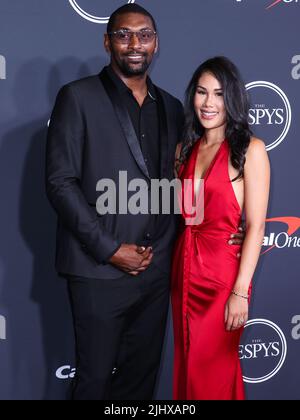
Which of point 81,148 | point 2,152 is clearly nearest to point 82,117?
point 81,148

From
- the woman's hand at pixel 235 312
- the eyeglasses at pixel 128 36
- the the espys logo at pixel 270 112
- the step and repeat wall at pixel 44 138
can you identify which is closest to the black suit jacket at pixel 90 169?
the eyeglasses at pixel 128 36

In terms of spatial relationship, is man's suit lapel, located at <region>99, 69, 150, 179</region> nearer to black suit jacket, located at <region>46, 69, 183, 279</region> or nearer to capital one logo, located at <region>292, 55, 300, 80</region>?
black suit jacket, located at <region>46, 69, 183, 279</region>

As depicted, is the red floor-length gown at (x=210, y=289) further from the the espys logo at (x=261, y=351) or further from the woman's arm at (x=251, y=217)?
the the espys logo at (x=261, y=351)

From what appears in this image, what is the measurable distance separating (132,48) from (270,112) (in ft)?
3.28

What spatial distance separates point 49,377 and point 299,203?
59.3 inches

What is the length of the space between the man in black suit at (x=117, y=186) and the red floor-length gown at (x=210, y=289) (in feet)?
0.40

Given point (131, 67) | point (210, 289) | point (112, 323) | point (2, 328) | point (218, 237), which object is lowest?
point (2, 328)

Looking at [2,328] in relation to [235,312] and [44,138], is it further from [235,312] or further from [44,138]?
[235,312]

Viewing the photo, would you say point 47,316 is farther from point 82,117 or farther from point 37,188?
point 82,117

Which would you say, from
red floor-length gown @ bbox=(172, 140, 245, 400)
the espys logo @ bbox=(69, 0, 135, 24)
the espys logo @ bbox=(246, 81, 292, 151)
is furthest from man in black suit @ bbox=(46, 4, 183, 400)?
the espys logo @ bbox=(246, 81, 292, 151)

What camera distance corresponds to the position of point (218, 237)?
223cm

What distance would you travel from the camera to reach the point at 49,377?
2.87m

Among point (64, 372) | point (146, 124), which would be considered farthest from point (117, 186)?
point (64, 372)
